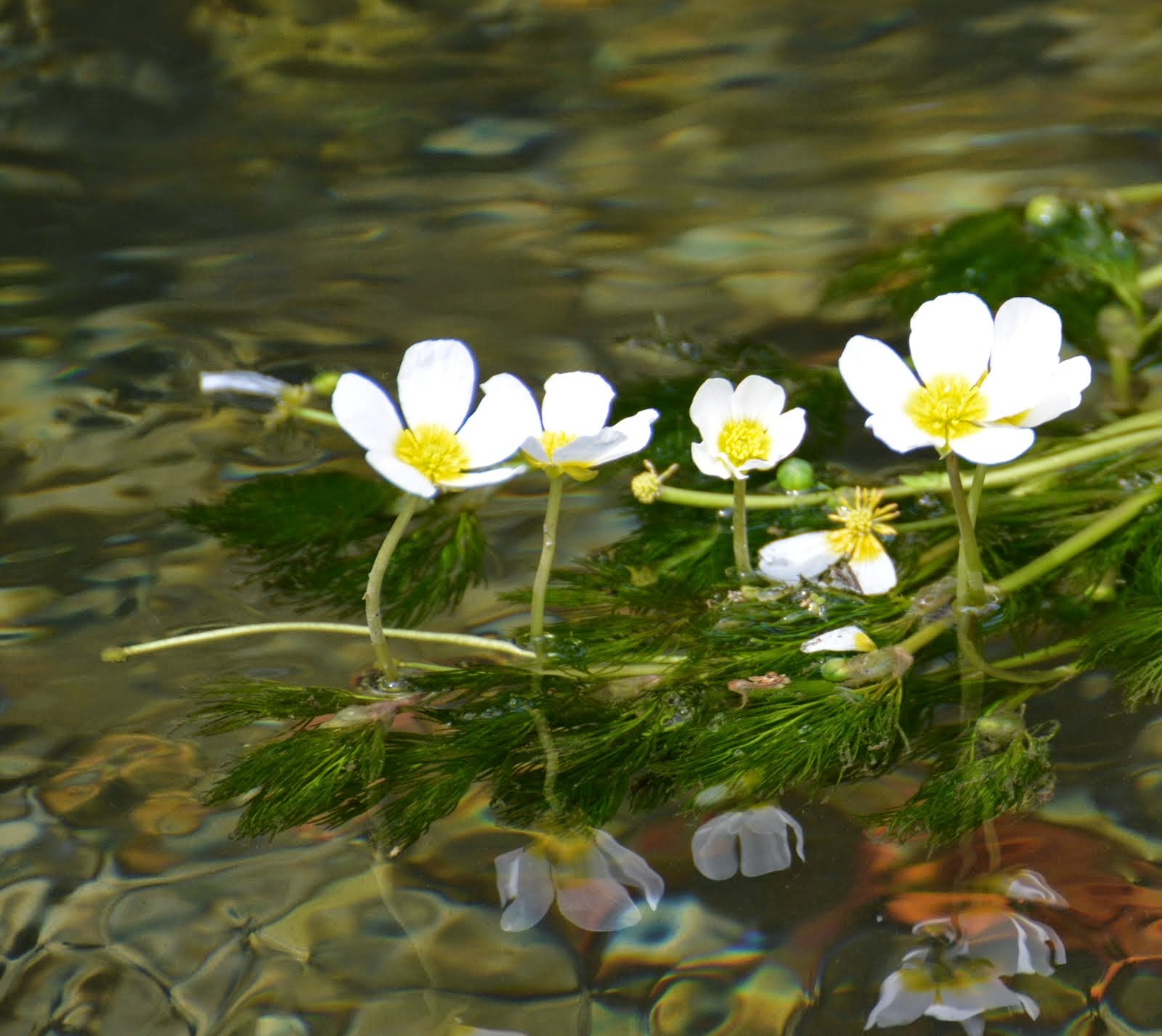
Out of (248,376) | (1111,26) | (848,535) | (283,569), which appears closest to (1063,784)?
(848,535)

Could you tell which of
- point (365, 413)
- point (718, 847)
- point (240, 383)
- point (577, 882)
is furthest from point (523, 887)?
point (240, 383)

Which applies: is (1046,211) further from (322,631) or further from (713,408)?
(322,631)

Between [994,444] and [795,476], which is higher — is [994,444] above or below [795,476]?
above

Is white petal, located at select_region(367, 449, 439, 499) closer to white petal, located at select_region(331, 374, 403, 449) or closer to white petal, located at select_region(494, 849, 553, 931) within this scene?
white petal, located at select_region(331, 374, 403, 449)

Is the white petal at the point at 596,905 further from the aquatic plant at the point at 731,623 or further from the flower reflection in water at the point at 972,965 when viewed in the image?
the flower reflection in water at the point at 972,965

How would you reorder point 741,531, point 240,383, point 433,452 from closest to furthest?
point 433,452, point 741,531, point 240,383

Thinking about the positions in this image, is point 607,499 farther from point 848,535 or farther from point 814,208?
point 814,208

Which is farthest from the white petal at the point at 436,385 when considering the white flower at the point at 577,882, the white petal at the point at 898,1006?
the white petal at the point at 898,1006
